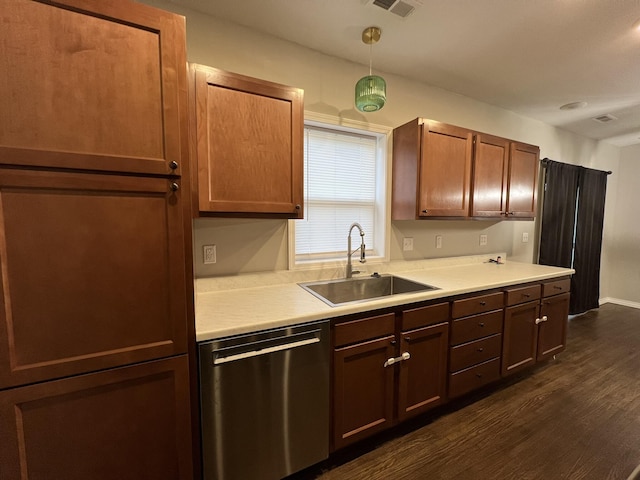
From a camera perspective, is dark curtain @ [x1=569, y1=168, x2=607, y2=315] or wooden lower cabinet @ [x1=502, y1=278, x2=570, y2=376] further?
dark curtain @ [x1=569, y1=168, x2=607, y2=315]

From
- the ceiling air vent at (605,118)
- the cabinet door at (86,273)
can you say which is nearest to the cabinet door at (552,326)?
the ceiling air vent at (605,118)

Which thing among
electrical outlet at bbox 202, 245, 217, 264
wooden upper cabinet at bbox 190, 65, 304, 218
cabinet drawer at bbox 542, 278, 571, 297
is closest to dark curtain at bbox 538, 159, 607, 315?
cabinet drawer at bbox 542, 278, 571, 297

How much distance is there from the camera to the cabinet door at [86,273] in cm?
89

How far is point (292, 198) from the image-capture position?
1619 mm

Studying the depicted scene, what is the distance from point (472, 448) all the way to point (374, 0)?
2720 mm

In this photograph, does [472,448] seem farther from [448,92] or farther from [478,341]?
[448,92]

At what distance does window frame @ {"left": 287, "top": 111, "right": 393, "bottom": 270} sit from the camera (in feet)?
6.95

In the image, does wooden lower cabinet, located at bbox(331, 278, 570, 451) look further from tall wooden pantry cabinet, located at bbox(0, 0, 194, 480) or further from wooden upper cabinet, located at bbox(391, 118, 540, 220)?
tall wooden pantry cabinet, located at bbox(0, 0, 194, 480)

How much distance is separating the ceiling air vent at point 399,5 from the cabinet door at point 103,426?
2.10 m

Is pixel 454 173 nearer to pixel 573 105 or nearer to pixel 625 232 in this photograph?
pixel 573 105

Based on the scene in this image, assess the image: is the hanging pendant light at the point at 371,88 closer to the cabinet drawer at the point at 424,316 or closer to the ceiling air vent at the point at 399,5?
the ceiling air vent at the point at 399,5

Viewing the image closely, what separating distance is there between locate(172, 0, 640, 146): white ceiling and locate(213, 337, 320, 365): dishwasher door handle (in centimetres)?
189

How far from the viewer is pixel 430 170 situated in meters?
2.16

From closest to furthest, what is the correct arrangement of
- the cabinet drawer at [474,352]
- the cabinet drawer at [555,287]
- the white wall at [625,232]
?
1. the cabinet drawer at [474,352]
2. the cabinet drawer at [555,287]
3. the white wall at [625,232]
